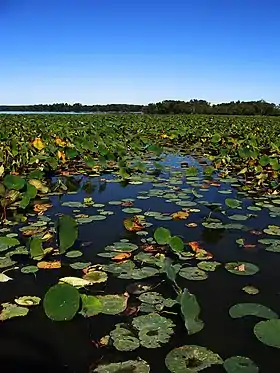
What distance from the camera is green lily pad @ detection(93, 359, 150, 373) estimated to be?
1.39m

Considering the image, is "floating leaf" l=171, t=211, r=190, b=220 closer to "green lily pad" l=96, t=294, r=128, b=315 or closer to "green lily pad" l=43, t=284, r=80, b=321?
"green lily pad" l=96, t=294, r=128, b=315

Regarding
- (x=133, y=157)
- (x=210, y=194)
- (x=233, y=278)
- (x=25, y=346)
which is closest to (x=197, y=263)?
(x=233, y=278)

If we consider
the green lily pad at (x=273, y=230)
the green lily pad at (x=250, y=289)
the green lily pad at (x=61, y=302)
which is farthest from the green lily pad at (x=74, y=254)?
the green lily pad at (x=273, y=230)

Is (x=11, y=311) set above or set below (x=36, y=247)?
below

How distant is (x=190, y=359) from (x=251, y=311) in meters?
0.41

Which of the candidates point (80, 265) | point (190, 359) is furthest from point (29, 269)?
point (190, 359)

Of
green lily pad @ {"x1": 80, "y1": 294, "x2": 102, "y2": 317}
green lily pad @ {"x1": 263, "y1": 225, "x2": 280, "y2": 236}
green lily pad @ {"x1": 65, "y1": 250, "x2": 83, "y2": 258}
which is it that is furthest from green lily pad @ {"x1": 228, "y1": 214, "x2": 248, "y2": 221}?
green lily pad @ {"x1": 80, "y1": 294, "x2": 102, "y2": 317}

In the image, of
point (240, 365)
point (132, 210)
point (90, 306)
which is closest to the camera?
point (240, 365)

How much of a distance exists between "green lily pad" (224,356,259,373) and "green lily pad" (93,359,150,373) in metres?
0.28

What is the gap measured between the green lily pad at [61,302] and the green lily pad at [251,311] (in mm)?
679

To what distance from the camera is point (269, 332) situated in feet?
5.07

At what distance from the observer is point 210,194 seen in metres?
4.35

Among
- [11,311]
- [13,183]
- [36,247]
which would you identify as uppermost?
[13,183]

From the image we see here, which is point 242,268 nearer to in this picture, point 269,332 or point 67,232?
point 269,332
